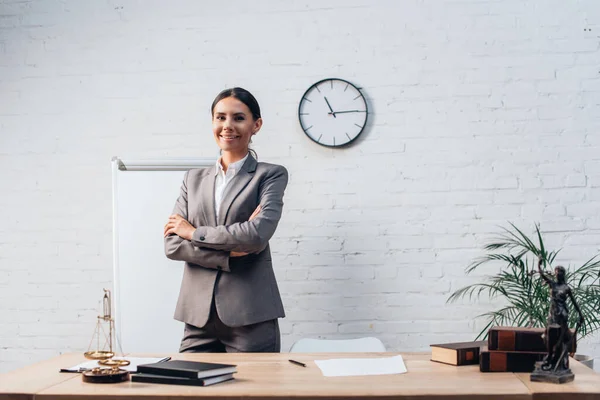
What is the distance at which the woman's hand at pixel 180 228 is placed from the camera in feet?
9.65

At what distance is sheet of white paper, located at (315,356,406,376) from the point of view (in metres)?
2.09

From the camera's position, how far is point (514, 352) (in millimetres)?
2100

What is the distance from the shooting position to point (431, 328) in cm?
405

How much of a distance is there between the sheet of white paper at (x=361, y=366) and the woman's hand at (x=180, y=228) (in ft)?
2.98

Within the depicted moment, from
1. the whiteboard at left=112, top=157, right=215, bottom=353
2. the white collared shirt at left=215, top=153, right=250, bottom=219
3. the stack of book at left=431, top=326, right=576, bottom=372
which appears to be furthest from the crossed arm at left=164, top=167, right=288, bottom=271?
the stack of book at left=431, top=326, right=576, bottom=372

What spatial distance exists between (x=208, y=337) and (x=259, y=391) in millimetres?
968

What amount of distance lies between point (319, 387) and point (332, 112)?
245 centimetres

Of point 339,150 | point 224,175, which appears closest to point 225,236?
point 224,175

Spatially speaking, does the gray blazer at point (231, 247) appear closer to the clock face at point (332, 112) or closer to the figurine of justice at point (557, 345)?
the clock face at point (332, 112)

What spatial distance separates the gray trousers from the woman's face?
0.71 metres

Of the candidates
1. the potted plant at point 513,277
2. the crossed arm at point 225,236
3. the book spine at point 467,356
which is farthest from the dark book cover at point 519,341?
the potted plant at point 513,277

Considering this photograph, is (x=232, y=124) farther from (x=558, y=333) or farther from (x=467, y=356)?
(x=558, y=333)

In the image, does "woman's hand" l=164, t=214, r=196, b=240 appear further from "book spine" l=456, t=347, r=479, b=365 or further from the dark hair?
"book spine" l=456, t=347, r=479, b=365

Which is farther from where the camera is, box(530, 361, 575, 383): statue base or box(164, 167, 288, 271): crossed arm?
box(164, 167, 288, 271): crossed arm
